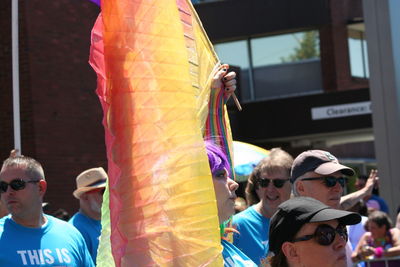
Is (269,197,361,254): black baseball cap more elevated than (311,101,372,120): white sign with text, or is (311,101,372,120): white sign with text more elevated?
(311,101,372,120): white sign with text

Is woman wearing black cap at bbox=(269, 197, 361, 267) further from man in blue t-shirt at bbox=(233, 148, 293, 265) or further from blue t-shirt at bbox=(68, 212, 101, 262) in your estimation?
blue t-shirt at bbox=(68, 212, 101, 262)

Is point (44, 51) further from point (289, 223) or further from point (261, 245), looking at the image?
point (289, 223)

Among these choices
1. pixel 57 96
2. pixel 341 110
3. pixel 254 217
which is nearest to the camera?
pixel 254 217

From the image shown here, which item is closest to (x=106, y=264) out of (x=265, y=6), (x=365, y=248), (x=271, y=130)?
(x=365, y=248)

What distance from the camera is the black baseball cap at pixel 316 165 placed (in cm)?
450

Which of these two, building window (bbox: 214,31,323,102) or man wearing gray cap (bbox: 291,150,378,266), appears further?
building window (bbox: 214,31,323,102)

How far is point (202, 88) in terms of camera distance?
3426mm

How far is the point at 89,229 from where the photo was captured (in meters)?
6.40

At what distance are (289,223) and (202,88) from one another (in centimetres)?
79

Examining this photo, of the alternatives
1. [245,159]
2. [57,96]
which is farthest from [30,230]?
[57,96]

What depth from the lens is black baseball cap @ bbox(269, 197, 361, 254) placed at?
9.41ft

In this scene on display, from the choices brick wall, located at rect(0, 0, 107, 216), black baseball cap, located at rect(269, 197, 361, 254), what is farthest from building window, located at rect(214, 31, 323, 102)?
black baseball cap, located at rect(269, 197, 361, 254)

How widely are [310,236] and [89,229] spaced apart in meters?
3.77

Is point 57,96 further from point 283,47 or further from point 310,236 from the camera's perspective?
point 283,47
